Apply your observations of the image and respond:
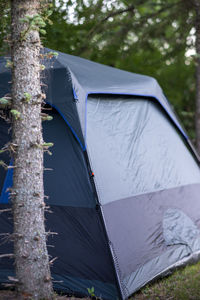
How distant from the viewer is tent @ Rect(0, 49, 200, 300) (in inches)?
132

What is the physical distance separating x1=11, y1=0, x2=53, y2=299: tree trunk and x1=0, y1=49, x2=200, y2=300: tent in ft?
1.77

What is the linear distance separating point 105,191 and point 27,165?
889 millimetres

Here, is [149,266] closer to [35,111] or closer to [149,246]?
[149,246]

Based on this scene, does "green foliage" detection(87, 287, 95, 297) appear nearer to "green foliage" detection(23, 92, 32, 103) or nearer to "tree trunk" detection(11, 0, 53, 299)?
"tree trunk" detection(11, 0, 53, 299)

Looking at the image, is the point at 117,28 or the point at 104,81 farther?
the point at 117,28

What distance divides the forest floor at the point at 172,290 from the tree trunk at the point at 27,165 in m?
0.25

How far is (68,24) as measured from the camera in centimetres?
679

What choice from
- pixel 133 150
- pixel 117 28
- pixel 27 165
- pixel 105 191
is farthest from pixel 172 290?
pixel 117 28

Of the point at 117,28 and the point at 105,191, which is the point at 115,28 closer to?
the point at 117,28

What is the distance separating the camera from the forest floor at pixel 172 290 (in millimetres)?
3197

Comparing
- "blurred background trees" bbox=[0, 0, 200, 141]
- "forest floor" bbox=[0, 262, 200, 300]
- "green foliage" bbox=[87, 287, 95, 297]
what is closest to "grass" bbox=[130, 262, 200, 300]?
"forest floor" bbox=[0, 262, 200, 300]

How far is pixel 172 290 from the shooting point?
3369mm

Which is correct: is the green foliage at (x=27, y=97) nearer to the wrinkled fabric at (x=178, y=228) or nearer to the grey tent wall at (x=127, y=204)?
the grey tent wall at (x=127, y=204)

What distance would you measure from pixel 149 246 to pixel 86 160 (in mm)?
1072
